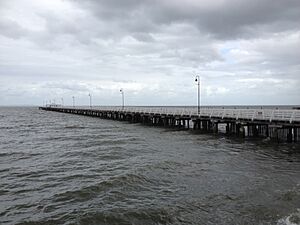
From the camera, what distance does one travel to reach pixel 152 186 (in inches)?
445

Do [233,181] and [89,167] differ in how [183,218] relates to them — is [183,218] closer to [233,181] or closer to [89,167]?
[233,181]

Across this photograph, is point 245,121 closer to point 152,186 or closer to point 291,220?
point 152,186

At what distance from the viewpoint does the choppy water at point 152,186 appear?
8523mm

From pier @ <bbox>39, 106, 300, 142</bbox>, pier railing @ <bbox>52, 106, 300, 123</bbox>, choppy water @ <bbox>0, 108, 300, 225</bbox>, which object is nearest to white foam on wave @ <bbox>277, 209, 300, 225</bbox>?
choppy water @ <bbox>0, 108, 300, 225</bbox>

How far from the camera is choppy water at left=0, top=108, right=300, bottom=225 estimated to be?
8.52 metres

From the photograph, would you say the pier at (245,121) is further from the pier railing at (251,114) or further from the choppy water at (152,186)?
the choppy water at (152,186)

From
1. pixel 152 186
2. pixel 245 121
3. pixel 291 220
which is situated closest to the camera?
pixel 291 220

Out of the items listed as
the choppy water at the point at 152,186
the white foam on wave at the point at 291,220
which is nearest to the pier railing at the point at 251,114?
the choppy water at the point at 152,186

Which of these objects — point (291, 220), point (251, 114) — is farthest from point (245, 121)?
point (291, 220)

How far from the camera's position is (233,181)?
11891 millimetres

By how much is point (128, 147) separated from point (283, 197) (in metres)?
12.5

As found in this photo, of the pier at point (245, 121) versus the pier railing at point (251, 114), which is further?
the pier at point (245, 121)

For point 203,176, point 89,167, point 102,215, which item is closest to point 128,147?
point 89,167

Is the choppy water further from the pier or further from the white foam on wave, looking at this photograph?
the pier
